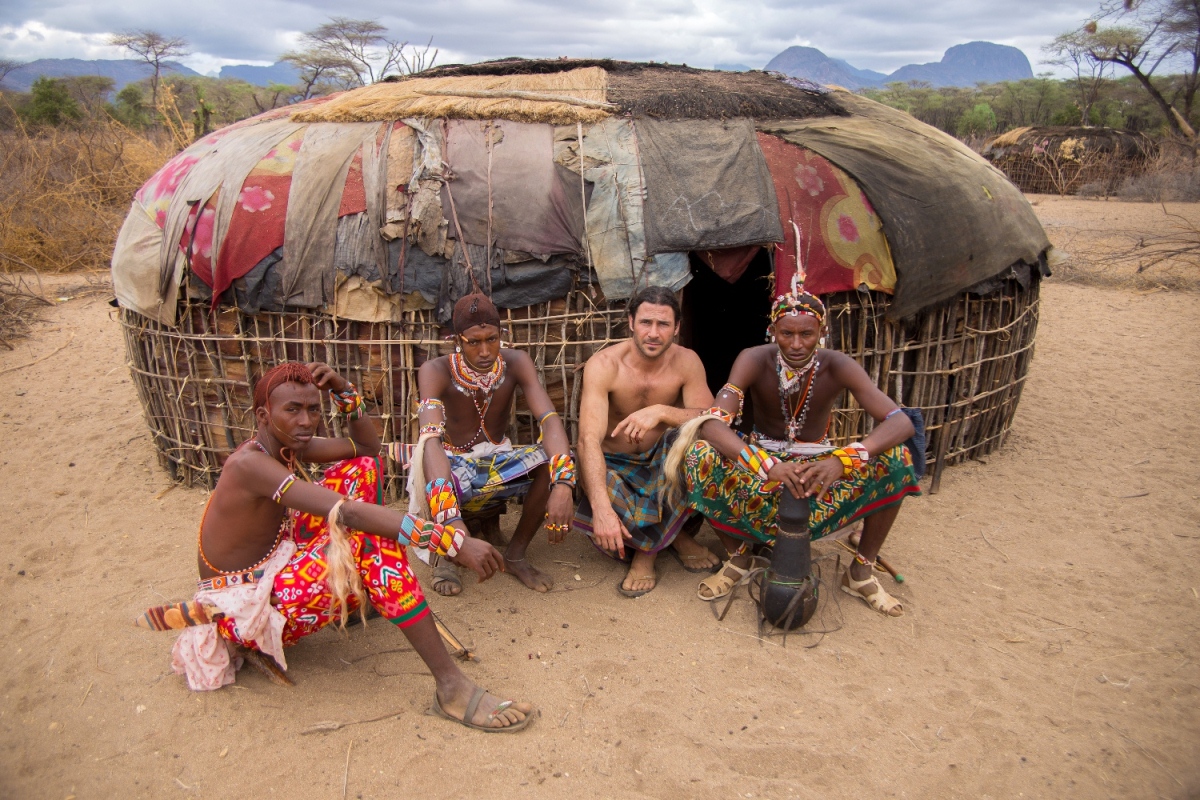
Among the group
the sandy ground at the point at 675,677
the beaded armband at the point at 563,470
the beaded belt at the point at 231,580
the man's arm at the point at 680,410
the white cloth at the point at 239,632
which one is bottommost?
the sandy ground at the point at 675,677

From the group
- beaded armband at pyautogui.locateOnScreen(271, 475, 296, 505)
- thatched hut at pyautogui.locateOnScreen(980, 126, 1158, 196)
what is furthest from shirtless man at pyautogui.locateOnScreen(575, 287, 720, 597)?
thatched hut at pyautogui.locateOnScreen(980, 126, 1158, 196)

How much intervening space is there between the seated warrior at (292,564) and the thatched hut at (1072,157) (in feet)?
57.2

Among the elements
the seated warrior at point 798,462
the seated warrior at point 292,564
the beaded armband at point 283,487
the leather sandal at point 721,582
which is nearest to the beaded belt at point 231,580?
the seated warrior at point 292,564

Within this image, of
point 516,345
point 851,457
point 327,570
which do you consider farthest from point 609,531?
point 516,345

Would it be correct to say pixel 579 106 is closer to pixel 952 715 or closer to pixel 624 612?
pixel 624 612

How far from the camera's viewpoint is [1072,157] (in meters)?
15.7

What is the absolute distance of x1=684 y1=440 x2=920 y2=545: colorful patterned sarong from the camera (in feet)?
9.18

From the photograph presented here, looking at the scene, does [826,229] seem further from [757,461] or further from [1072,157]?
[1072,157]

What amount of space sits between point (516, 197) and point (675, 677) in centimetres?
215

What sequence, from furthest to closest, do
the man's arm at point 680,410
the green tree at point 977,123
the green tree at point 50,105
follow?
1. the green tree at point 977,123
2. the green tree at point 50,105
3. the man's arm at point 680,410

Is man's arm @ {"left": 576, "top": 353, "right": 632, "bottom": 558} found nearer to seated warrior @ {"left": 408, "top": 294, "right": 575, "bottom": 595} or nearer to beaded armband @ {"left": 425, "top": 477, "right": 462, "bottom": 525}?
seated warrior @ {"left": 408, "top": 294, "right": 575, "bottom": 595}

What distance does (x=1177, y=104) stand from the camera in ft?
69.1

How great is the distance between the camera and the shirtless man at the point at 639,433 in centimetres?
298

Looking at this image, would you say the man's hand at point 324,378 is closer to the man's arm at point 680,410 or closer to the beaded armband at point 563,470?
the beaded armband at point 563,470
